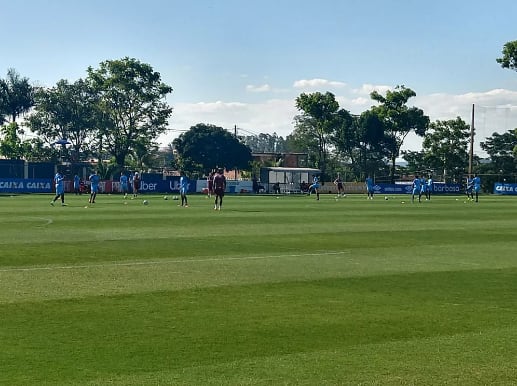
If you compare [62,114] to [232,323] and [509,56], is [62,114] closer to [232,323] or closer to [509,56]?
[509,56]

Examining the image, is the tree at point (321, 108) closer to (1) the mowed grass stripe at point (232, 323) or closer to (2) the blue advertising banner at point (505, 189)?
(2) the blue advertising banner at point (505, 189)

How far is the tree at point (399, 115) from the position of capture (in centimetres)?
9488

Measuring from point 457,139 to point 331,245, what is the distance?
2963 inches

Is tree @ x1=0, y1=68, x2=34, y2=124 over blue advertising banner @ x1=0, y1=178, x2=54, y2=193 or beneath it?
over

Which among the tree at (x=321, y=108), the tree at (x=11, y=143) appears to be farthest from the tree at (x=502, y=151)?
the tree at (x=11, y=143)

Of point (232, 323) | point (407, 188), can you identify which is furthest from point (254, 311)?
point (407, 188)

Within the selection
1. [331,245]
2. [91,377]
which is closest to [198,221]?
[331,245]

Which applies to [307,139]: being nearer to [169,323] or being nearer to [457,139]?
[457,139]

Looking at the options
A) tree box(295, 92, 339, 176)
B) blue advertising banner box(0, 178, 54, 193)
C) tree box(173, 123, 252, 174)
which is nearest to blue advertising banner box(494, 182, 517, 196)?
tree box(295, 92, 339, 176)

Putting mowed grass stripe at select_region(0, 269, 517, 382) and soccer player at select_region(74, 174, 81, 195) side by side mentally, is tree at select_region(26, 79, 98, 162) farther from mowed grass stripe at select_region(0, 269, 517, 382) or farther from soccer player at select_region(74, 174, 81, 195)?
mowed grass stripe at select_region(0, 269, 517, 382)

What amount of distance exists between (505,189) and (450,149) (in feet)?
30.8

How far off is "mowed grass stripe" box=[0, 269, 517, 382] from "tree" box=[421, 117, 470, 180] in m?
80.8

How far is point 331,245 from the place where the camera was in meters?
20.9

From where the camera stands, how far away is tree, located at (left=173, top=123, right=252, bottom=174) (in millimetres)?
95000
